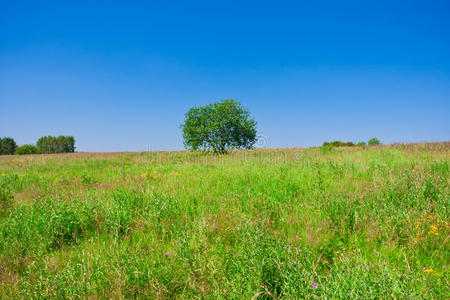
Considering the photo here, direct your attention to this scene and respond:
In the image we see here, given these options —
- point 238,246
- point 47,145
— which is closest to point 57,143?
point 47,145

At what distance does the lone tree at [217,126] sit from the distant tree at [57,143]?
6230 centimetres

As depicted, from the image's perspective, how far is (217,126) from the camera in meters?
26.6

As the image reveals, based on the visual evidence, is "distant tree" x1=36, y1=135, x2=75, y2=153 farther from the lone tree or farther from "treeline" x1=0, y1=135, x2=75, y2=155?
the lone tree

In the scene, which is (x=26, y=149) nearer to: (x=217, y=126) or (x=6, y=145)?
(x=6, y=145)

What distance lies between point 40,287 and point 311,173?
5.99m

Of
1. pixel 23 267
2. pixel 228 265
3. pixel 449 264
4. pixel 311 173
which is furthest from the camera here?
pixel 311 173

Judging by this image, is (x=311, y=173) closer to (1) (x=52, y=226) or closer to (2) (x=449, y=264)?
(2) (x=449, y=264)

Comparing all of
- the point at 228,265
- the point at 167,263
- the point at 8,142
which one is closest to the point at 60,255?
the point at 167,263

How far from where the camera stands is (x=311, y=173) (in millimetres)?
6332

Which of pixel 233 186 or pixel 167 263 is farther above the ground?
pixel 233 186

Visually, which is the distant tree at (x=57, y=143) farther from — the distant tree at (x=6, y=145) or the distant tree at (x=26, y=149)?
the distant tree at (x=6, y=145)

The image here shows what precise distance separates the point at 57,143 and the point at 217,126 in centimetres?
7000

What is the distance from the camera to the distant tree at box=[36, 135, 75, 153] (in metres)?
68.9

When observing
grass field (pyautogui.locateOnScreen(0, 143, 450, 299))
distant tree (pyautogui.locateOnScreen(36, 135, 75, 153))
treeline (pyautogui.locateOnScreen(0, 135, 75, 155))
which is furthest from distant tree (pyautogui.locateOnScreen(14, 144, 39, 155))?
grass field (pyautogui.locateOnScreen(0, 143, 450, 299))
